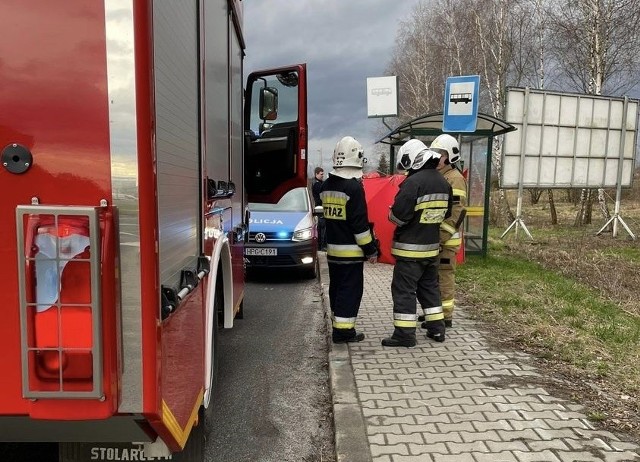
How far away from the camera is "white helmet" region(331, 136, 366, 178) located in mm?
4734

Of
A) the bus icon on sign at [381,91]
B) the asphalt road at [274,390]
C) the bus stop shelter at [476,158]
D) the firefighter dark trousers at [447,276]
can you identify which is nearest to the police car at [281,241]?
the asphalt road at [274,390]

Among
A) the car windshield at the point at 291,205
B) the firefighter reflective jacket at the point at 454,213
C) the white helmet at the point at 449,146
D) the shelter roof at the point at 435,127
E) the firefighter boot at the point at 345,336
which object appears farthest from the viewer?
the shelter roof at the point at 435,127

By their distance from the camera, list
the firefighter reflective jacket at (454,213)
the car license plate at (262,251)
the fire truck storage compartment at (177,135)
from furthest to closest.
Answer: the car license plate at (262,251) < the firefighter reflective jacket at (454,213) < the fire truck storage compartment at (177,135)

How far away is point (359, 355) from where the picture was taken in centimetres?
470

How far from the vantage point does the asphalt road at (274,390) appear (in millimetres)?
3342

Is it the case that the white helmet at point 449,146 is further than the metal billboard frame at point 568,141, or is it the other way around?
the metal billboard frame at point 568,141

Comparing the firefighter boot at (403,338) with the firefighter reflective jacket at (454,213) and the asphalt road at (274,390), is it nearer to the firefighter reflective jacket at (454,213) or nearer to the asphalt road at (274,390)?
the asphalt road at (274,390)

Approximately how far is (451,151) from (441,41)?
23178mm

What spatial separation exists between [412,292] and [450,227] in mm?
964

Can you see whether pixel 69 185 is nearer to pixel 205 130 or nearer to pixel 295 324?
pixel 205 130

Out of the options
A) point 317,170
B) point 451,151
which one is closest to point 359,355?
point 451,151

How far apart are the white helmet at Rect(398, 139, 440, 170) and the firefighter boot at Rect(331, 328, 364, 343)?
5.44ft

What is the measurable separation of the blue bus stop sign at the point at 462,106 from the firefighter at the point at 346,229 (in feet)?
14.1

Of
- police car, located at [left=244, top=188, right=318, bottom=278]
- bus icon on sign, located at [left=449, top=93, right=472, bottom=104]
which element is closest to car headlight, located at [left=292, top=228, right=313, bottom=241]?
police car, located at [left=244, top=188, right=318, bottom=278]
